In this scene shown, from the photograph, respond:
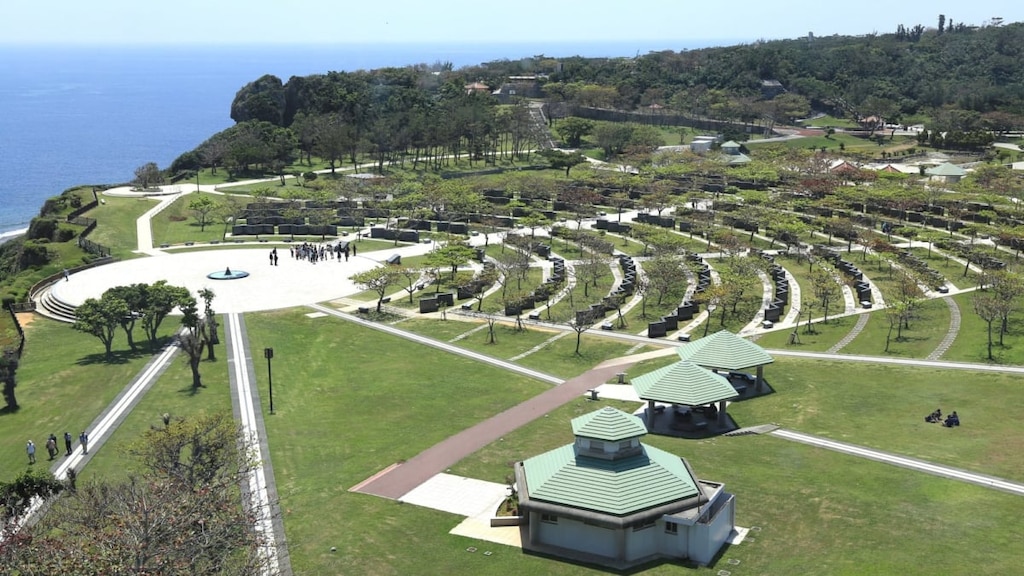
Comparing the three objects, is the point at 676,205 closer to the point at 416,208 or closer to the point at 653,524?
the point at 416,208

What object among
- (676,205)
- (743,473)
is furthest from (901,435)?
(676,205)

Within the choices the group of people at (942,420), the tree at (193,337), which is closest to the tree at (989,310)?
the group of people at (942,420)

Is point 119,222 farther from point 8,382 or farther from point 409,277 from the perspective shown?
point 8,382

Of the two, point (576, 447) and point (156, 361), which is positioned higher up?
point (576, 447)

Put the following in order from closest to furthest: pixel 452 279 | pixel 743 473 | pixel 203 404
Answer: pixel 743 473 → pixel 203 404 → pixel 452 279

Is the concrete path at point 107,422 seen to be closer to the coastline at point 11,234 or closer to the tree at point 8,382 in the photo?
the tree at point 8,382

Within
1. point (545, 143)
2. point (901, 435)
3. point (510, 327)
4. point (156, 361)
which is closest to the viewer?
point (901, 435)

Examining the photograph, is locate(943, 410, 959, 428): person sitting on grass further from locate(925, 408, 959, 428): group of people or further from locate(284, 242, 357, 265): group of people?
locate(284, 242, 357, 265): group of people
